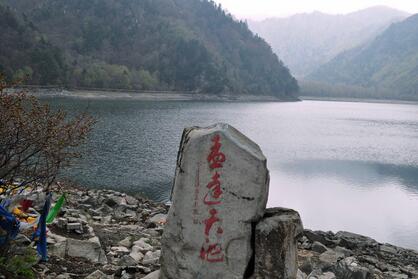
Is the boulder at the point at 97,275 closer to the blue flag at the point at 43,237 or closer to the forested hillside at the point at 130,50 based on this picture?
the blue flag at the point at 43,237

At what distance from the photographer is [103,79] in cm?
8200

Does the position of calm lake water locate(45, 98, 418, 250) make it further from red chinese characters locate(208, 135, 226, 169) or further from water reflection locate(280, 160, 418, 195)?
red chinese characters locate(208, 135, 226, 169)

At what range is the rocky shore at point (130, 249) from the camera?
6.27m

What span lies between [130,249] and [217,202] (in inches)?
126

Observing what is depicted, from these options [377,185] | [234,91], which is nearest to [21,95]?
[377,185]

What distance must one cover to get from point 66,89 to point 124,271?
2606 inches

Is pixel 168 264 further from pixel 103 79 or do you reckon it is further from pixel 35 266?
pixel 103 79

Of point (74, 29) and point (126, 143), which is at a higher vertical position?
point (74, 29)

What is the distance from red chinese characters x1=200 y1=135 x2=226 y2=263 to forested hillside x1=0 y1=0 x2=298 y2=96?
65.3m

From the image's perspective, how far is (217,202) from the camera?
16.9 ft

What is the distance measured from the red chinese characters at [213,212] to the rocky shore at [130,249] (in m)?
1.10

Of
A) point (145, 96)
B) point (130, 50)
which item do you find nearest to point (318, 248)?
point (145, 96)

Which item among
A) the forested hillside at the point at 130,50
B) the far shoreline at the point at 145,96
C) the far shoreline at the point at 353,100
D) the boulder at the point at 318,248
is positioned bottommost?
the boulder at the point at 318,248

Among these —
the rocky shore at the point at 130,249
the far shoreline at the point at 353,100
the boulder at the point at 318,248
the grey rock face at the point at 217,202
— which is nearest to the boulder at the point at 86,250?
the rocky shore at the point at 130,249
